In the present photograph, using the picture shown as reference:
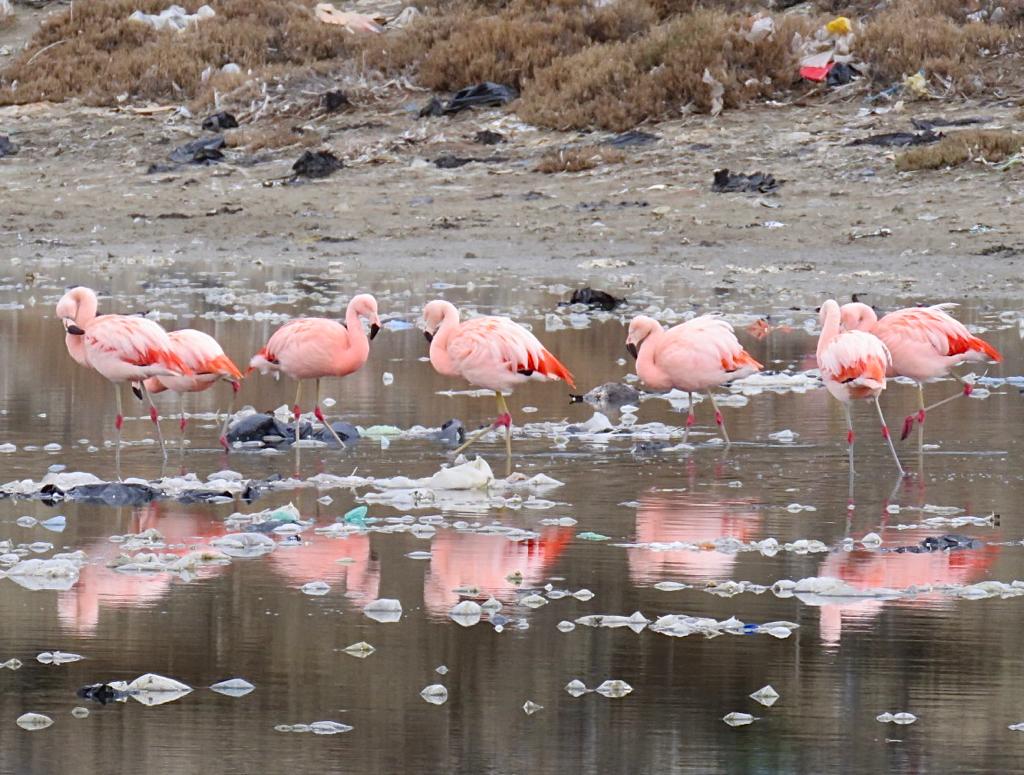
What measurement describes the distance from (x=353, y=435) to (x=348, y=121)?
13.2m

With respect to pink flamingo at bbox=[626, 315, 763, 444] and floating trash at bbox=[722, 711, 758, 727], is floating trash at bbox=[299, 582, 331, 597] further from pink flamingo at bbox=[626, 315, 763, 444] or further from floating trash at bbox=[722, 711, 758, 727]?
pink flamingo at bbox=[626, 315, 763, 444]

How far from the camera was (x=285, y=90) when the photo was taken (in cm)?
2353

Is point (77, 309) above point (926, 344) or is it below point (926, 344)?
above

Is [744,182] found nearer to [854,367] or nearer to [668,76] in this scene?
[668,76]

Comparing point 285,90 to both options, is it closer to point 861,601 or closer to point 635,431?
point 635,431

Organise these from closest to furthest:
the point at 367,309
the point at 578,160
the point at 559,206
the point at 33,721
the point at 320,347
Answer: the point at 33,721, the point at 320,347, the point at 367,309, the point at 559,206, the point at 578,160

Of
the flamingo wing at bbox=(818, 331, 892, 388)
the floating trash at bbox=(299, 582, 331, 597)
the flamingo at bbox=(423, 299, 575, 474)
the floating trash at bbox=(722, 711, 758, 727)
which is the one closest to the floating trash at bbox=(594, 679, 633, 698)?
the floating trash at bbox=(722, 711, 758, 727)

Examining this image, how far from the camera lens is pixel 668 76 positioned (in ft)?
68.7

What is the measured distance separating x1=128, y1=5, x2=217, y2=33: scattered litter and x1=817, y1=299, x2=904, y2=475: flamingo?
1911 cm

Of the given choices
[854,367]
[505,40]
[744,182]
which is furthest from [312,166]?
[854,367]

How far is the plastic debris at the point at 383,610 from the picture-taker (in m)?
5.88

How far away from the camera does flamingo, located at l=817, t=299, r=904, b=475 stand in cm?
878

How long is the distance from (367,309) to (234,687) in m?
5.15

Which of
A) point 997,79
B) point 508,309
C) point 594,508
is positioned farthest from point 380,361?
point 997,79
